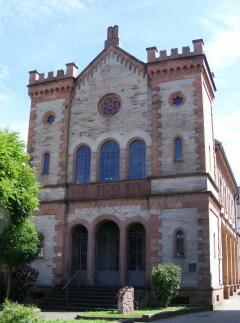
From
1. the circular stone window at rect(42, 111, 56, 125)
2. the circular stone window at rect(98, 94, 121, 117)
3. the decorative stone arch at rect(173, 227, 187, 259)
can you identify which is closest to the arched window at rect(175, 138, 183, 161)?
the decorative stone arch at rect(173, 227, 187, 259)

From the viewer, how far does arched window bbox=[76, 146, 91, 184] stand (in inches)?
1103

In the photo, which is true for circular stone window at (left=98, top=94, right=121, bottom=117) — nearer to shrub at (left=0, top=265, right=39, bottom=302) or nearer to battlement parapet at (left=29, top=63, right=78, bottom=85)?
battlement parapet at (left=29, top=63, right=78, bottom=85)

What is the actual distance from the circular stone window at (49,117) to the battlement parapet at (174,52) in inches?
302

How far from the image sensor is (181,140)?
25.8 m

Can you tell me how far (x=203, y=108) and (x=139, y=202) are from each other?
6.85m

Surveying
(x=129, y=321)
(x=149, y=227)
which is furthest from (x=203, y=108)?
(x=129, y=321)

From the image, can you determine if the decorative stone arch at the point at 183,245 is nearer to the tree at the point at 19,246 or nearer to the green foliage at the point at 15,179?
the tree at the point at 19,246

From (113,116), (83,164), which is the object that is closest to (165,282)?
(83,164)

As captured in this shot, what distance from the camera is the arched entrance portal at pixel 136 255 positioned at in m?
25.3

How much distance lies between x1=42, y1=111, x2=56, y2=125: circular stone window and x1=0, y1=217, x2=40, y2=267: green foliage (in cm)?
992

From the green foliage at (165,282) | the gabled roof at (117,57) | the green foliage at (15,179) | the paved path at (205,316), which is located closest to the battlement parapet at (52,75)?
the gabled roof at (117,57)

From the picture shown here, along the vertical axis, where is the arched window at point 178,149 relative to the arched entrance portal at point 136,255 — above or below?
above

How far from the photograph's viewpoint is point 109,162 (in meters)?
27.7

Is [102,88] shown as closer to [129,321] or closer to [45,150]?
[45,150]
